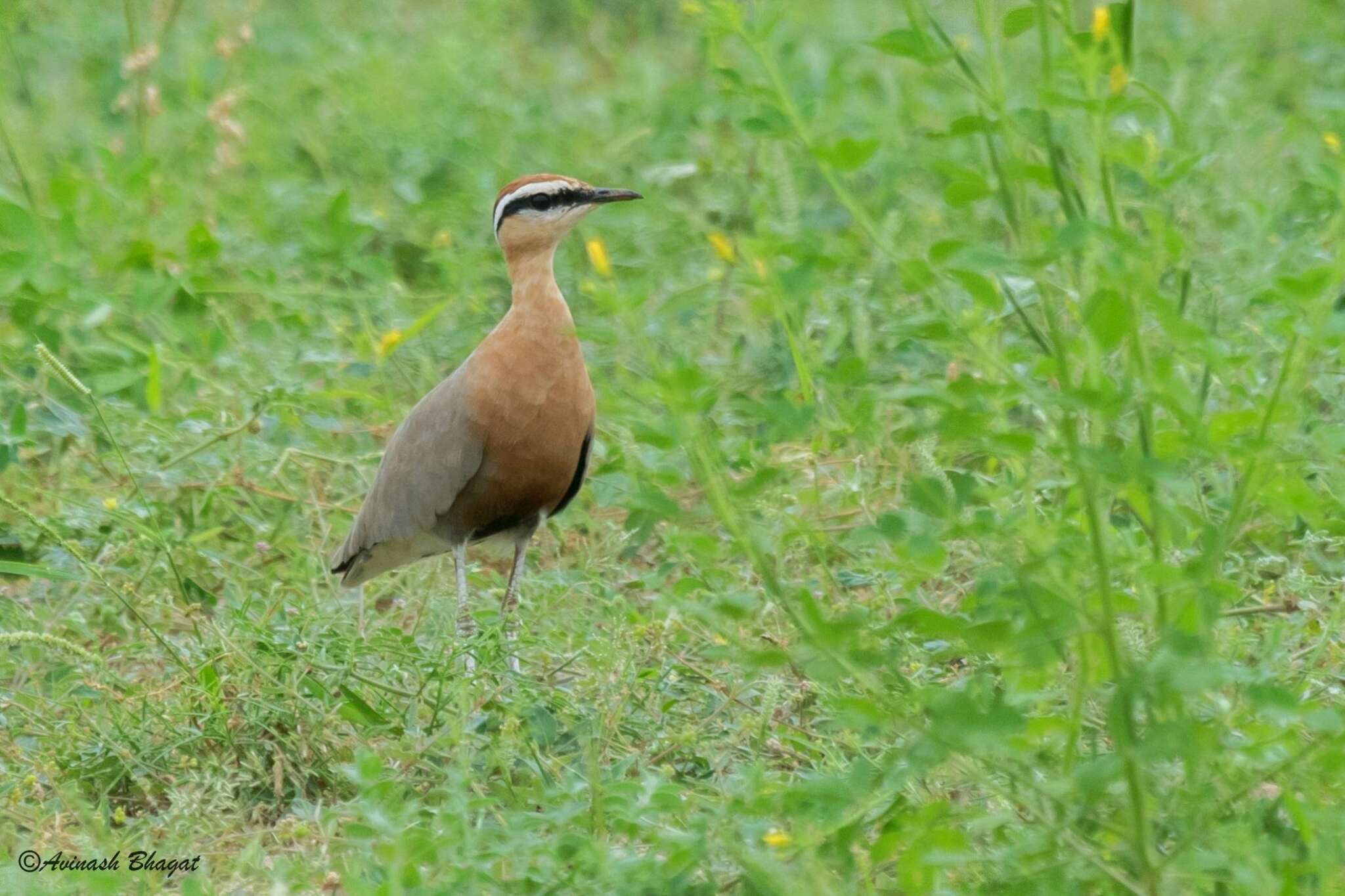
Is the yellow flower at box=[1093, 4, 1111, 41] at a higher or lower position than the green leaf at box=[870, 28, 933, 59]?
higher

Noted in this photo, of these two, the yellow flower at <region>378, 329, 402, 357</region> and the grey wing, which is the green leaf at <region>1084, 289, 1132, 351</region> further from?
the yellow flower at <region>378, 329, 402, 357</region>

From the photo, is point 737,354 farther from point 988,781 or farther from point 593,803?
point 988,781

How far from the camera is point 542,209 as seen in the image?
5.70 metres

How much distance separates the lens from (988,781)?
3.07 m

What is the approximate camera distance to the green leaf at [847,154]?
304cm

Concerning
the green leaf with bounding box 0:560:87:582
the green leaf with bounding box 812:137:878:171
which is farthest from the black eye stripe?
the green leaf with bounding box 812:137:878:171

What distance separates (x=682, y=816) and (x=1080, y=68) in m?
1.65

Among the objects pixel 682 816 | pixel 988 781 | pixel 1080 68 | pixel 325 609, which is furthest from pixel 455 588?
pixel 1080 68

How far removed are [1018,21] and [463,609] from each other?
8.28 ft

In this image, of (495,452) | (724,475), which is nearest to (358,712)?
(495,452)

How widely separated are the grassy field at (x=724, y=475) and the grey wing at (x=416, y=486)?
16 cm

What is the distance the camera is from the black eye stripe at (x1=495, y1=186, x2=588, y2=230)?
5.70m

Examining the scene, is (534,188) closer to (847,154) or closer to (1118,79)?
(847,154)

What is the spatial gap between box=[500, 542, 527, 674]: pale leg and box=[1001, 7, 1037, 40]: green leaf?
1.90 metres
